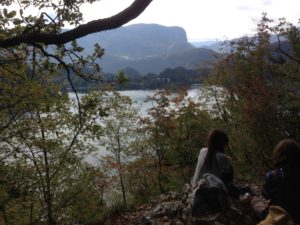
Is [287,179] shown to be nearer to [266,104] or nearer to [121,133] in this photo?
[266,104]

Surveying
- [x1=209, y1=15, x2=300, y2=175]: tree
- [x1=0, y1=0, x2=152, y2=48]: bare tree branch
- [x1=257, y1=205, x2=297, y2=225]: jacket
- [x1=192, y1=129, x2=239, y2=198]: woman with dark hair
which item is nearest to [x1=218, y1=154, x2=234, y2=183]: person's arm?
[x1=192, y1=129, x2=239, y2=198]: woman with dark hair

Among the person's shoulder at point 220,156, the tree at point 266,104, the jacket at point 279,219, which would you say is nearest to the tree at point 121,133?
the tree at point 266,104

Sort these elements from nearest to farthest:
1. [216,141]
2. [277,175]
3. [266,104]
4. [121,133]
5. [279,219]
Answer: [279,219]
[277,175]
[216,141]
[266,104]
[121,133]

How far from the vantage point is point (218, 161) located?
19.7ft

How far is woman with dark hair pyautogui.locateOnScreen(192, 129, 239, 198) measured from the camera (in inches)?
233

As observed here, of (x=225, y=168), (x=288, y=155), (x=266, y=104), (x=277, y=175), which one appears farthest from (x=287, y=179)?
(x=266, y=104)

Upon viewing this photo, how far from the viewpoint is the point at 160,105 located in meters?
24.6

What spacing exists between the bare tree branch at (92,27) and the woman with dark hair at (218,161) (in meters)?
3.52

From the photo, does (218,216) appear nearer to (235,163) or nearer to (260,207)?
(260,207)

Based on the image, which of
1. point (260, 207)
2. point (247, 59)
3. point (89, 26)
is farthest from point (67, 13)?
point (247, 59)

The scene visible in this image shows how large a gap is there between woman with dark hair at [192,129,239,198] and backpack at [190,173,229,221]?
0.44 feet

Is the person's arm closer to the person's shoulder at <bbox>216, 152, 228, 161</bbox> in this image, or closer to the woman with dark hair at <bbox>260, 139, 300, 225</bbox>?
the person's shoulder at <bbox>216, 152, 228, 161</bbox>

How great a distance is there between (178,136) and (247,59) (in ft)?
25.2

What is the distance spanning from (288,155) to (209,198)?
154 cm
